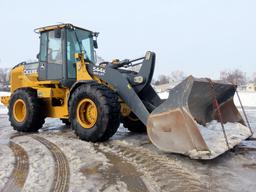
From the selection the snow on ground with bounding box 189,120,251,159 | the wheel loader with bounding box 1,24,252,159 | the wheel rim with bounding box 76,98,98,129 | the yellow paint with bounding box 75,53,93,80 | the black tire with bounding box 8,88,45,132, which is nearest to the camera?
the snow on ground with bounding box 189,120,251,159

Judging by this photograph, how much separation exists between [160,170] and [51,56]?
449 cm

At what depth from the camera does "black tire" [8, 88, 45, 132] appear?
25.3 feet

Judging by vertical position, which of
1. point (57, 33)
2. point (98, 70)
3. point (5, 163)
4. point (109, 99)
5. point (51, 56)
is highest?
point (57, 33)

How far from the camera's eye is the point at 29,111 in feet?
25.3

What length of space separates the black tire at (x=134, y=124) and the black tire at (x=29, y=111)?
2.10 metres

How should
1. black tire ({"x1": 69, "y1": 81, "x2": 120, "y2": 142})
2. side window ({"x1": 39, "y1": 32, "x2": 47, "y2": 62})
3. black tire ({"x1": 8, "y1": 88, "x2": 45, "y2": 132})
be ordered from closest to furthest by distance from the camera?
black tire ({"x1": 69, "y1": 81, "x2": 120, "y2": 142}), black tire ({"x1": 8, "y1": 88, "x2": 45, "y2": 132}), side window ({"x1": 39, "y1": 32, "x2": 47, "y2": 62})

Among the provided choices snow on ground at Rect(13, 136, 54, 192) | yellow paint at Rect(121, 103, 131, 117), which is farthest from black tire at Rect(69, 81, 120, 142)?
snow on ground at Rect(13, 136, 54, 192)


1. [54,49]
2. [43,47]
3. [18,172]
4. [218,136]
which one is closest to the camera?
[18,172]

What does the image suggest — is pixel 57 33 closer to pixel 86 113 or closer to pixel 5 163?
→ pixel 86 113

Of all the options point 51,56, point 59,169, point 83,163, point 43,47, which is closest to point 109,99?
point 83,163

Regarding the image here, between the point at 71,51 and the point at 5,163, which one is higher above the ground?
the point at 71,51

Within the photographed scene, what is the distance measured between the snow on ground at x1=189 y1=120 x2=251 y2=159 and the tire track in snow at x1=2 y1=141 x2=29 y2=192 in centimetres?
228

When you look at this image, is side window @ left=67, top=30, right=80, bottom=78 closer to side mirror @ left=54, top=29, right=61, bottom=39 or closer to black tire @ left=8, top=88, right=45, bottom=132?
side mirror @ left=54, top=29, right=61, bottom=39

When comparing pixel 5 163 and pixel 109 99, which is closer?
pixel 5 163
